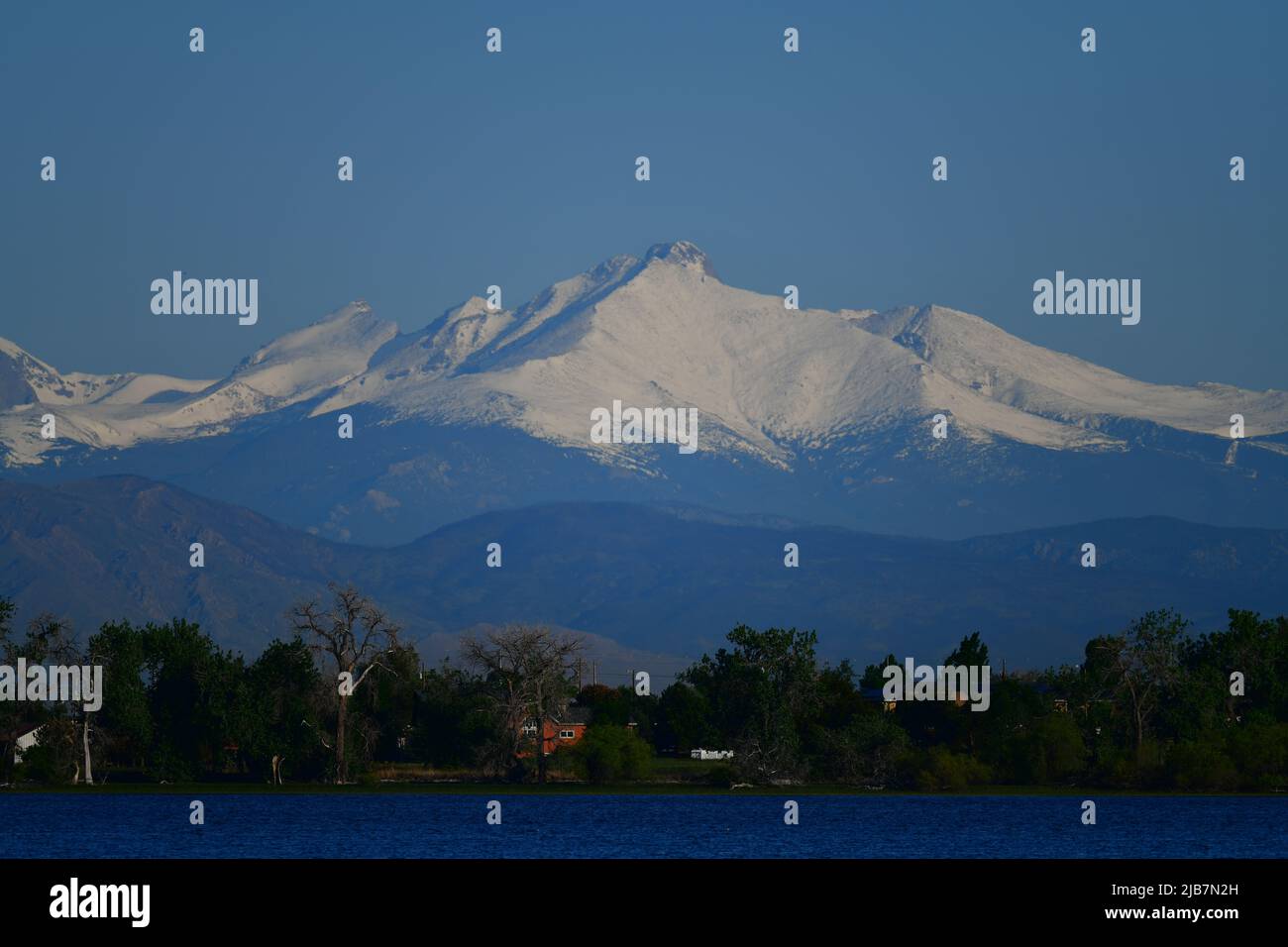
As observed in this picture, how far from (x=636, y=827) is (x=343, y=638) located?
26.0 metres

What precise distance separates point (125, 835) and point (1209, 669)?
6342 cm

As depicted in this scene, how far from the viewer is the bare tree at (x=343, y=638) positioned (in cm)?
10456

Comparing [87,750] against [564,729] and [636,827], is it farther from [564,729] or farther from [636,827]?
[564,729]

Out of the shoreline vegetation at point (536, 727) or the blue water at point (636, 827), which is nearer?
the blue water at point (636, 827)

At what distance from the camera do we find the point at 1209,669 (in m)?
114

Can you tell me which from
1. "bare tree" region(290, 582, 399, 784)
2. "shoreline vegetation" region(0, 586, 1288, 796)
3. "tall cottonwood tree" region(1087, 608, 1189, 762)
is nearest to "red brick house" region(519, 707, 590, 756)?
"shoreline vegetation" region(0, 586, 1288, 796)

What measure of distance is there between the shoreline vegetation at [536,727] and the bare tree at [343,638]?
17 centimetres

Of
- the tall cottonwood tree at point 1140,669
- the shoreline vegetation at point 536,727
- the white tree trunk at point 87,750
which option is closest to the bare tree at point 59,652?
the white tree trunk at point 87,750

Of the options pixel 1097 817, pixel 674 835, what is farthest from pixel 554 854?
pixel 1097 817

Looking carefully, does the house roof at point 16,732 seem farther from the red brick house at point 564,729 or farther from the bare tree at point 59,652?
the red brick house at point 564,729

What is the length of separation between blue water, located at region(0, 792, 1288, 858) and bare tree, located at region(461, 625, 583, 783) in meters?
4.22

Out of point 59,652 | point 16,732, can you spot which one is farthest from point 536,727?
point 16,732
